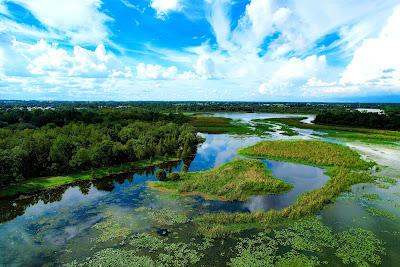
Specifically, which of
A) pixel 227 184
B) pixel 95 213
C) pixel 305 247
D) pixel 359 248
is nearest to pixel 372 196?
pixel 359 248

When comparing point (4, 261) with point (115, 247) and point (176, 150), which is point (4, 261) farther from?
point (176, 150)

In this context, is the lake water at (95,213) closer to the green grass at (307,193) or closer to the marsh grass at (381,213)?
the marsh grass at (381,213)

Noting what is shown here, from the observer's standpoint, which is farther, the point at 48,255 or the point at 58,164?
the point at 58,164

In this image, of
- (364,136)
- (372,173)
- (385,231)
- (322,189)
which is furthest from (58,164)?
(364,136)

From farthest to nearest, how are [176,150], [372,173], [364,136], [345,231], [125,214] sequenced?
[364,136] < [176,150] < [372,173] < [125,214] < [345,231]

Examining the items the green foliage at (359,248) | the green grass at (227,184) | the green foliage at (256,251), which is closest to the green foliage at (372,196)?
the green grass at (227,184)

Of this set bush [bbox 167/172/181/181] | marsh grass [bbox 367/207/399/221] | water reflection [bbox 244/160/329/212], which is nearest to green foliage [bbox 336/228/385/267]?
marsh grass [bbox 367/207/399/221]

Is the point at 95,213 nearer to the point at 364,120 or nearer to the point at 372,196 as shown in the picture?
the point at 372,196
